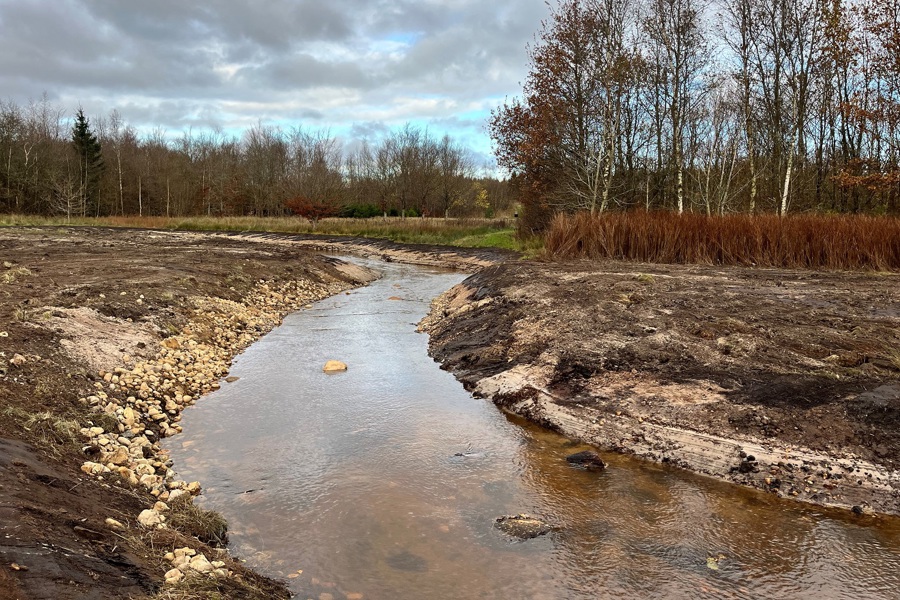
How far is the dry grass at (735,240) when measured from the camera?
1284 cm

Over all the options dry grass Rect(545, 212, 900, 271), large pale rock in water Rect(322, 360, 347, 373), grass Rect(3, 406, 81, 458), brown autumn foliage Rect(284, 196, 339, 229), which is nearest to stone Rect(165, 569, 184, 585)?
grass Rect(3, 406, 81, 458)

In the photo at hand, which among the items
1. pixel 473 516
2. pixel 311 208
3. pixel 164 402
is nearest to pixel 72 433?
pixel 164 402

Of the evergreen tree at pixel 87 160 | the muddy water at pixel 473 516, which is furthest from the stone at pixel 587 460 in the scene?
the evergreen tree at pixel 87 160

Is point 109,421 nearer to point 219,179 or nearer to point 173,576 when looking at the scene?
point 173,576

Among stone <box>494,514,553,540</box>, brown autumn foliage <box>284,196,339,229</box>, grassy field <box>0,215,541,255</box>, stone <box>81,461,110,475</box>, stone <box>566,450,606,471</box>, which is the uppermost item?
brown autumn foliage <box>284,196,339,229</box>

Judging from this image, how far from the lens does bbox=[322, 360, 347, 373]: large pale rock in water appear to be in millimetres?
8664

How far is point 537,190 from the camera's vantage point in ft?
81.8

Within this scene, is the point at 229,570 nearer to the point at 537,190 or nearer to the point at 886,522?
the point at 886,522

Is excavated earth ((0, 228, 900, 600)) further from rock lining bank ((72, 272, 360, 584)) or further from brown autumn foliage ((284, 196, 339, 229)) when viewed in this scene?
brown autumn foliage ((284, 196, 339, 229))

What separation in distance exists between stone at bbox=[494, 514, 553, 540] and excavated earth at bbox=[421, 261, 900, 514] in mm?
1704

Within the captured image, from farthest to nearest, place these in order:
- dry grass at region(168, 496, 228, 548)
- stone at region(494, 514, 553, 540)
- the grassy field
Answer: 1. the grassy field
2. stone at region(494, 514, 553, 540)
3. dry grass at region(168, 496, 228, 548)

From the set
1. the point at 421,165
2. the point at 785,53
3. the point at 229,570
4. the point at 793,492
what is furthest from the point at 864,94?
the point at 421,165

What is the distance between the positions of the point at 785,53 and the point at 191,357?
2348cm

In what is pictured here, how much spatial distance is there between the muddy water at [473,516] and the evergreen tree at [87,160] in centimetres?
5102
